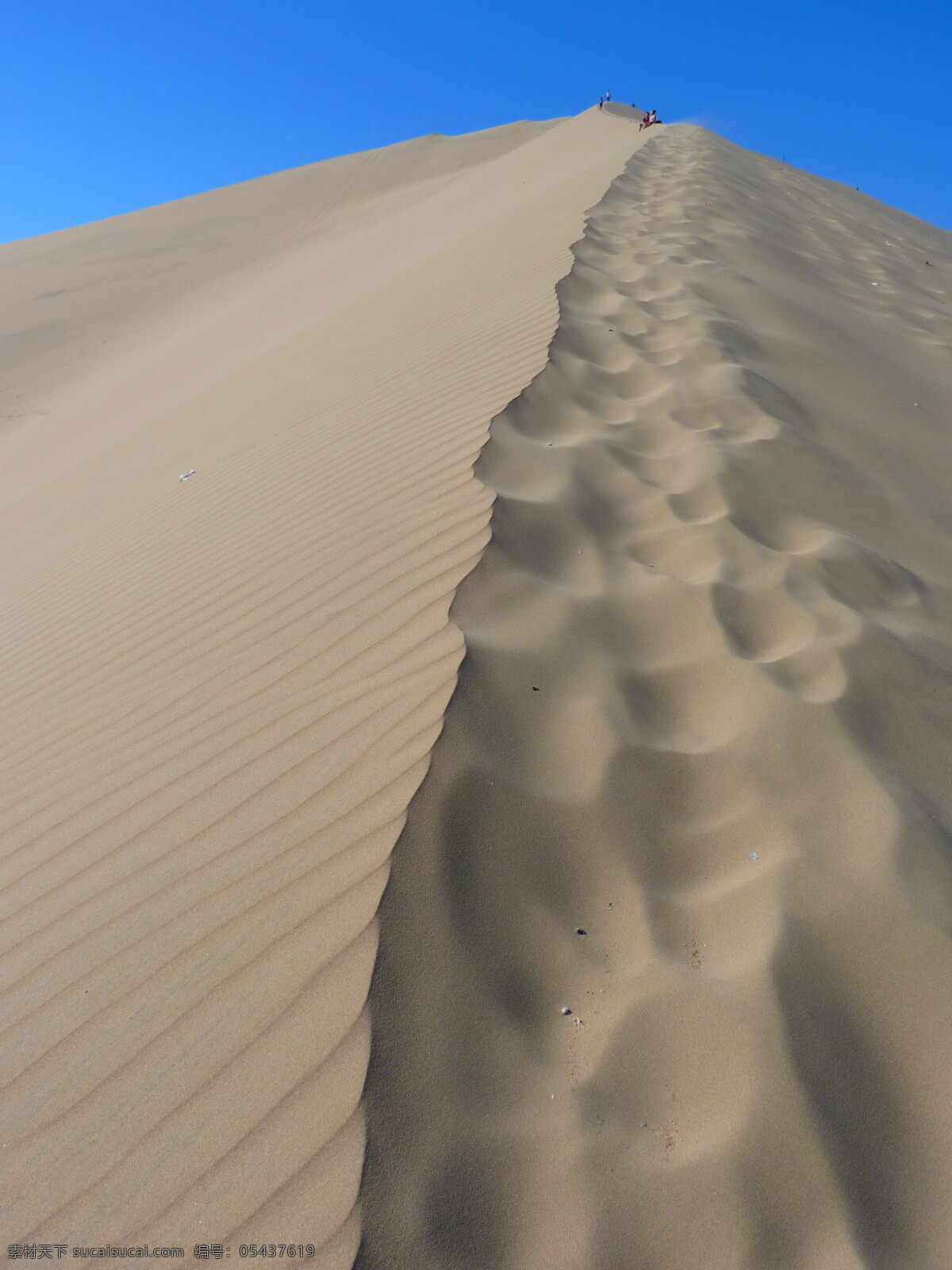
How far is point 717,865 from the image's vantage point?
199 centimetres

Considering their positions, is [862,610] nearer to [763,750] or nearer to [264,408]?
[763,750]

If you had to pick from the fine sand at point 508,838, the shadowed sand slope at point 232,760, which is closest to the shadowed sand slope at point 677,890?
the fine sand at point 508,838

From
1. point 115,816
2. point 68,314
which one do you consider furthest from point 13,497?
point 68,314

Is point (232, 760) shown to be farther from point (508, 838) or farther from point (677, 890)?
point (677, 890)

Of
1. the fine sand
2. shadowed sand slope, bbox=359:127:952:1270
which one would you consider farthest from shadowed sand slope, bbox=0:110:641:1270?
shadowed sand slope, bbox=359:127:952:1270

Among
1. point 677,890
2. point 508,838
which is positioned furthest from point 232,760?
point 677,890

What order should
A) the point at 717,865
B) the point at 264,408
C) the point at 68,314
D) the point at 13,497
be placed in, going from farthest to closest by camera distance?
the point at 68,314, the point at 13,497, the point at 264,408, the point at 717,865

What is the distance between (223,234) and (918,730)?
2667 centimetres

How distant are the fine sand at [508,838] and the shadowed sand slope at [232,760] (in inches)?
0.5

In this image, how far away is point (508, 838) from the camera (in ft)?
6.44

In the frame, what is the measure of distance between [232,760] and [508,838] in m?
0.87

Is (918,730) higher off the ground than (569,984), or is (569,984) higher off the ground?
(569,984)

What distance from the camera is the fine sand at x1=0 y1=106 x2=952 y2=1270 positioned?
145cm

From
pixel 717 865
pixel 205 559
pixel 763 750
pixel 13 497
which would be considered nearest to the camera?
pixel 717 865
